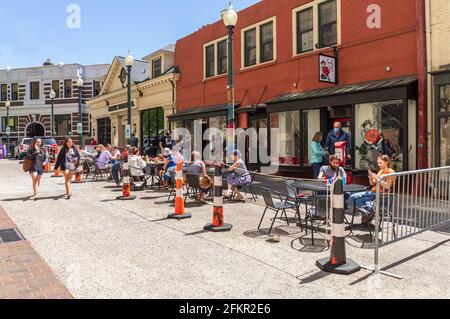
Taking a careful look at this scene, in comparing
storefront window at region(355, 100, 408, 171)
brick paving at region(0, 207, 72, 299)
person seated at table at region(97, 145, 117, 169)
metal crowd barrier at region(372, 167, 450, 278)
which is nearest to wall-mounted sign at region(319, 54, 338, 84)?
storefront window at region(355, 100, 408, 171)

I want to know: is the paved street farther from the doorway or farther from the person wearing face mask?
the doorway

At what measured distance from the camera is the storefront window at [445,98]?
9773mm

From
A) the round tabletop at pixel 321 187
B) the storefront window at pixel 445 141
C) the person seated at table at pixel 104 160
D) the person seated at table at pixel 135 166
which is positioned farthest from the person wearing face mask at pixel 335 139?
the person seated at table at pixel 104 160

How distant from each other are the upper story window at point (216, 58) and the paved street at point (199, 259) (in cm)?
1132

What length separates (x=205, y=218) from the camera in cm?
788

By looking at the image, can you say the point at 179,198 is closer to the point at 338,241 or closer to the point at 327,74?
the point at 338,241

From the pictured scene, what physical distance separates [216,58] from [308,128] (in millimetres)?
6980

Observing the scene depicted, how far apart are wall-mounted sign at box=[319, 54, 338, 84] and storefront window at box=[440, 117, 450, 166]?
150 inches

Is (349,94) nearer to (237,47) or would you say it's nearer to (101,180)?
(237,47)

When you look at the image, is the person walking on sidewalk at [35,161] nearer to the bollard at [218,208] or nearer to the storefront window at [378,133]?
the bollard at [218,208]

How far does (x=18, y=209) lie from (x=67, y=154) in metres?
2.11

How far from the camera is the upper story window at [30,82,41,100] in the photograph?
4500 cm

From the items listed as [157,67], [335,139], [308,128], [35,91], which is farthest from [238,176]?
[35,91]
